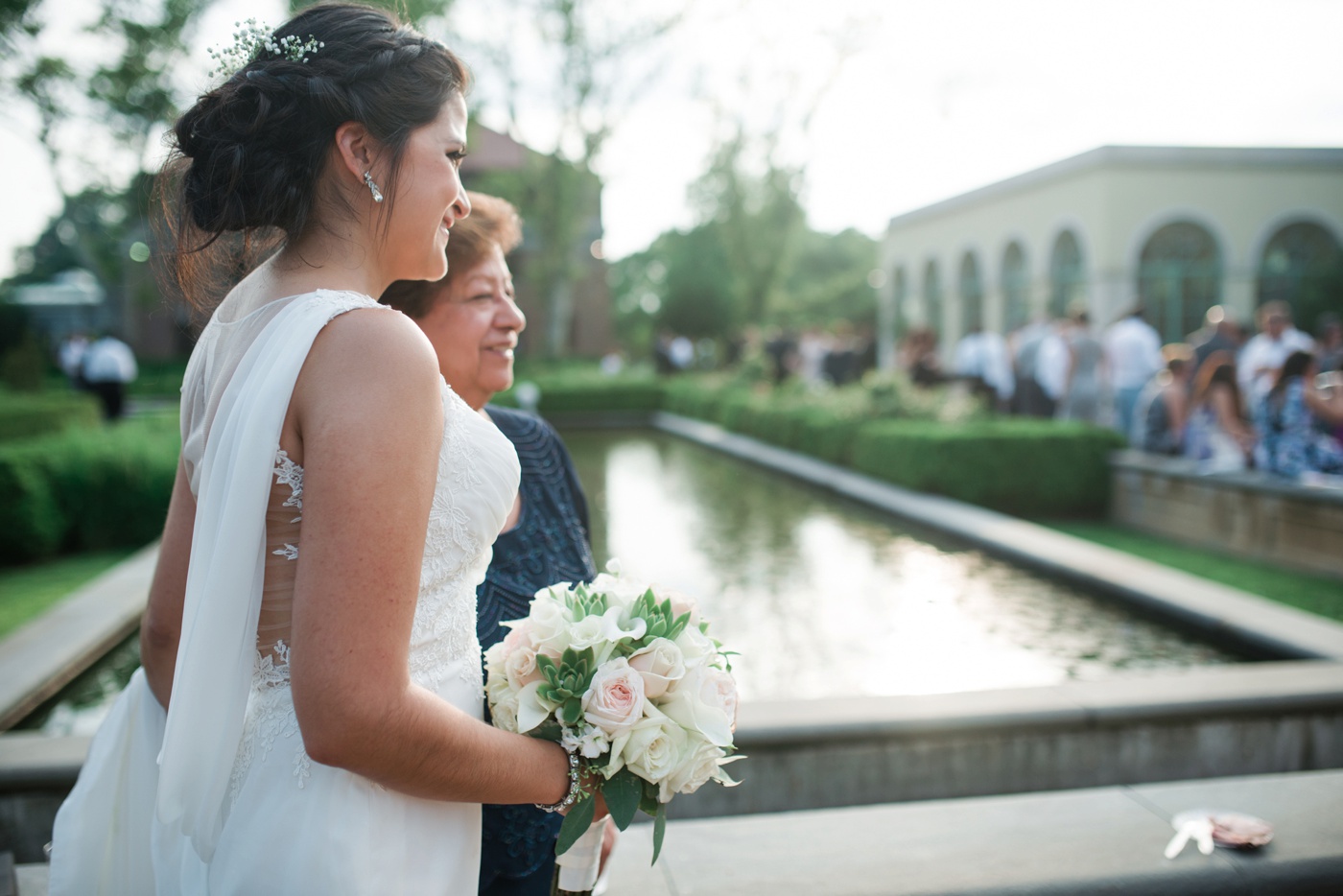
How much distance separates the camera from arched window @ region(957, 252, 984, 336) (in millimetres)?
30188

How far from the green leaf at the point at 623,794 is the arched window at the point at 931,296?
3280cm

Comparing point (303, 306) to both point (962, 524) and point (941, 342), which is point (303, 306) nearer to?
point (962, 524)

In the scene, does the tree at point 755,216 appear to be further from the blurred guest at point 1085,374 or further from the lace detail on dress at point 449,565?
the lace detail on dress at point 449,565

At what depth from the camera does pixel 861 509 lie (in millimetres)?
10328

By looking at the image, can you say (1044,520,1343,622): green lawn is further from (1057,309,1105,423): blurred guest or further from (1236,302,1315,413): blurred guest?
(1057,309,1105,423): blurred guest

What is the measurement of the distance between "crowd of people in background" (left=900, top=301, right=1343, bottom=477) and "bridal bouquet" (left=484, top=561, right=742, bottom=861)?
8.26 m

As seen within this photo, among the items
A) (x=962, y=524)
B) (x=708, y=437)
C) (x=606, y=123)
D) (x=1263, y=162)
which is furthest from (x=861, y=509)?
(x=606, y=123)

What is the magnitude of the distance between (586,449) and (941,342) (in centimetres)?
1793

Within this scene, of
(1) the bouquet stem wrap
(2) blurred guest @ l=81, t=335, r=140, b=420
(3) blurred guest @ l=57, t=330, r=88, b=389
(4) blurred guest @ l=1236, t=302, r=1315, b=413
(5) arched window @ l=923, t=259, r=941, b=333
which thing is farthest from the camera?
(5) arched window @ l=923, t=259, r=941, b=333

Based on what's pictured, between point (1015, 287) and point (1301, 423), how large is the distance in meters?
20.2

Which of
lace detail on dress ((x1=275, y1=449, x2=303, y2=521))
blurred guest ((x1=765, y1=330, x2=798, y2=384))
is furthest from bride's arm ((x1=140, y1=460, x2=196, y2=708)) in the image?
blurred guest ((x1=765, y1=330, x2=798, y2=384))

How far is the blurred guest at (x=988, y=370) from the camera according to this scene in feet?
52.1

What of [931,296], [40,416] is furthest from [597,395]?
[931,296]

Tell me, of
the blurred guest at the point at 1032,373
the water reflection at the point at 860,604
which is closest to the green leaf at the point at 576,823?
the water reflection at the point at 860,604
